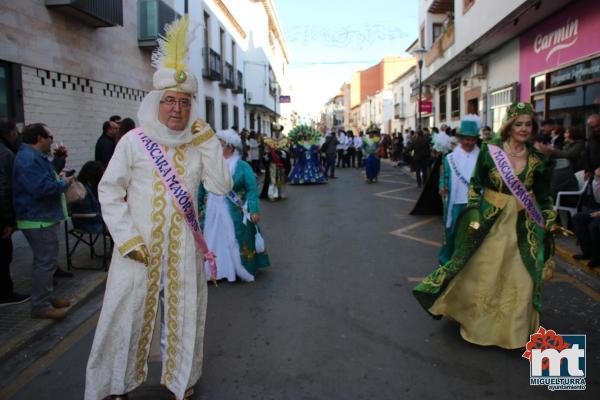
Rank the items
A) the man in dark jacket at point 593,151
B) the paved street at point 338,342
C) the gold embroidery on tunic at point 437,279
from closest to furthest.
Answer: the paved street at point 338,342 < the gold embroidery on tunic at point 437,279 < the man in dark jacket at point 593,151

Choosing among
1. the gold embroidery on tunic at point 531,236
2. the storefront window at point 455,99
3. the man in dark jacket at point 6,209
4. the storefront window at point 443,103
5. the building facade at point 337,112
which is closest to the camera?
the gold embroidery on tunic at point 531,236

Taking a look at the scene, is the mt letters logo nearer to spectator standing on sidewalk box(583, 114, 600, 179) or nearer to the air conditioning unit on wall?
spectator standing on sidewalk box(583, 114, 600, 179)

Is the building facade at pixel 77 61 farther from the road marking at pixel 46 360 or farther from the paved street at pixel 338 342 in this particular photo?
the road marking at pixel 46 360

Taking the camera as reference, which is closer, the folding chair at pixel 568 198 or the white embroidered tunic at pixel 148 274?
the white embroidered tunic at pixel 148 274

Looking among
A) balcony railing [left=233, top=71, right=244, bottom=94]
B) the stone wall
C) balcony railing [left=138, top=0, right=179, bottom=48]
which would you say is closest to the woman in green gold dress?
the stone wall

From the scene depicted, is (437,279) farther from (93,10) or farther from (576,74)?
(576,74)

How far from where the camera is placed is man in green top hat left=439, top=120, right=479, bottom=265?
6492 mm

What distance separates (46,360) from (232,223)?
100 inches

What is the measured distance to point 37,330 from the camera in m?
4.68

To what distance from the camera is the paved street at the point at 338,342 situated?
360 centimetres

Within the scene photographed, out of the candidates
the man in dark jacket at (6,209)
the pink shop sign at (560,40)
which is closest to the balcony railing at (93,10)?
the man in dark jacket at (6,209)

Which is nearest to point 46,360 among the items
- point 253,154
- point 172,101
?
point 172,101

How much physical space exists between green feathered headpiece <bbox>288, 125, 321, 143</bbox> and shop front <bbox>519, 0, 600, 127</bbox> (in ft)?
21.7

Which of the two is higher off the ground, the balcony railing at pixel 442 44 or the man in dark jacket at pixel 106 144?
the balcony railing at pixel 442 44
